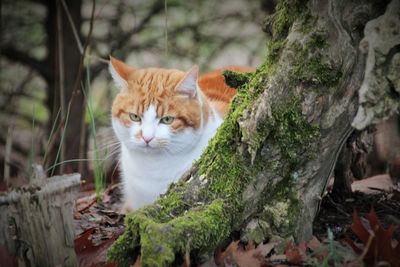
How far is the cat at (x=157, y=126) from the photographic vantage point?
10.5 feet

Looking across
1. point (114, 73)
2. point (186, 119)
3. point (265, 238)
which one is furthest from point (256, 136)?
point (114, 73)

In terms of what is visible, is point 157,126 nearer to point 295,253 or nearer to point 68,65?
point 295,253

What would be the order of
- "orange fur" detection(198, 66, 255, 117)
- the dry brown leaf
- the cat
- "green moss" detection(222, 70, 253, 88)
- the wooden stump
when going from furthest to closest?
"orange fur" detection(198, 66, 255, 117) < the cat < the dry brown leaf < "green moss" detection(222, 70, 253, 88) < the wooden stump

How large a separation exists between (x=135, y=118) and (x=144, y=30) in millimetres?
2493

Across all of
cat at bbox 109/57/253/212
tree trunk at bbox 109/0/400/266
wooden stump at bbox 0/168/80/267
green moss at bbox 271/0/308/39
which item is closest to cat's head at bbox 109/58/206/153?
cat at bbox 109/57/253/212

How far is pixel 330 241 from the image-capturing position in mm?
1826

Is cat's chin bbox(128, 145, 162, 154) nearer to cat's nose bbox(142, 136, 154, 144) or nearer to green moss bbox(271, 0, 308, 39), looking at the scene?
cat's nose bbox(142, 136, 154, 144)

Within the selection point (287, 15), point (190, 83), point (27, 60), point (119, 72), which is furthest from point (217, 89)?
point (27, 60)

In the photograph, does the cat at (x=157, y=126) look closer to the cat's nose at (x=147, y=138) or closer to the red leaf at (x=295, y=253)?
the cat's nose at (x=147, y=138)

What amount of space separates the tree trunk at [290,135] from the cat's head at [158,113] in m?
0.91

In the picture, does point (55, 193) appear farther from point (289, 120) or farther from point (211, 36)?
point (211, 36)

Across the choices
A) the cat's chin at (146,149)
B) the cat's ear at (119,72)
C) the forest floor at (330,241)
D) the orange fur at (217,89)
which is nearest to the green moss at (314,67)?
the forest floor at (330,241)

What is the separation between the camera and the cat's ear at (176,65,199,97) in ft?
10.2

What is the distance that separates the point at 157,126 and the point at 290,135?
1167mm
